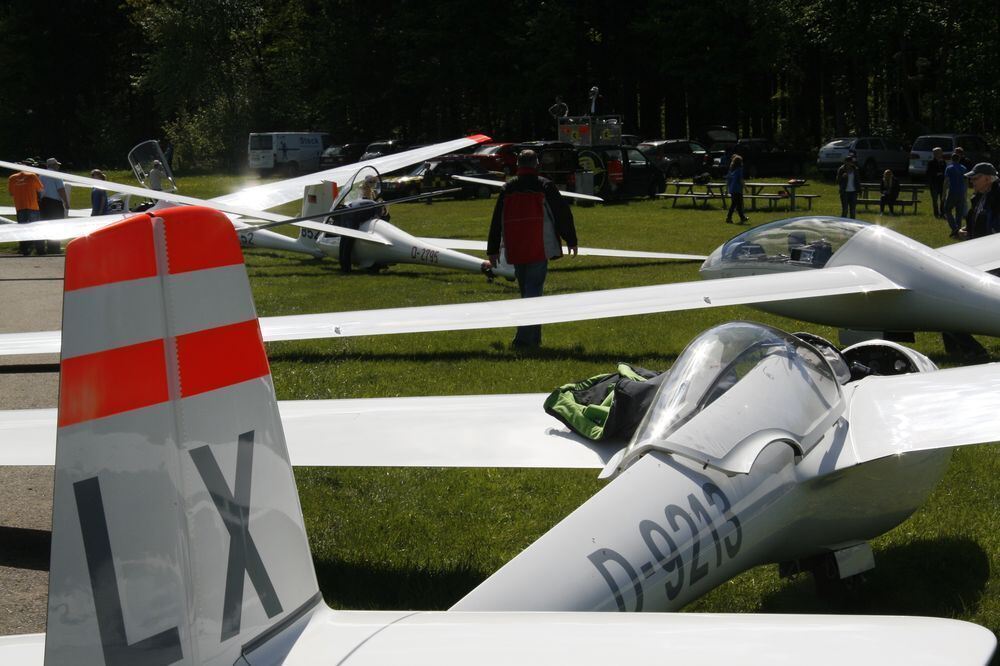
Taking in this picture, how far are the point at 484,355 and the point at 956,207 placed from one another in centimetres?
1291

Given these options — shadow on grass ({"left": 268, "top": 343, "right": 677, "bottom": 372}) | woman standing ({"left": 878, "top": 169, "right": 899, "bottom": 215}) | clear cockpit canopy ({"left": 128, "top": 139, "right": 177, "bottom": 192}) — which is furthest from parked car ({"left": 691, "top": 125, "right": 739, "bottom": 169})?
shadow on grass ({"left": 268, "top": 343, "right": 677, "bottom": 372})

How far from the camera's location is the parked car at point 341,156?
48.3 m

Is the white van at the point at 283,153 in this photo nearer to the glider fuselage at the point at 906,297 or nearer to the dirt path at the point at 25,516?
the dirt path at the point at 25,516

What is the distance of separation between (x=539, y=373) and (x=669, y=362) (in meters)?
1.36

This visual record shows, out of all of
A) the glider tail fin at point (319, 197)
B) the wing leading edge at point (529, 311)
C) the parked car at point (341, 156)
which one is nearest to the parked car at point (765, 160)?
the parked car at point (341, 156)

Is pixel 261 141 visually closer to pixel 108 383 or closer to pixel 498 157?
pixel 498 157

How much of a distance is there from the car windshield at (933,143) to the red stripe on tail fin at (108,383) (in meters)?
36.8

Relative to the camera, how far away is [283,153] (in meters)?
50.8

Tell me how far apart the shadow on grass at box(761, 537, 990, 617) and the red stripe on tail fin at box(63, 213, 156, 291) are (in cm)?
363

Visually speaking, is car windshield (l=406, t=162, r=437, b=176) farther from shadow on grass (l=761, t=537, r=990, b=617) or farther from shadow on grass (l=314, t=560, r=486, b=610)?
shadow on grass (l=761, t=537, r=990, b=617)

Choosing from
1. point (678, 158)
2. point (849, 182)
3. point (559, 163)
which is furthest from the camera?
point (678, 158)

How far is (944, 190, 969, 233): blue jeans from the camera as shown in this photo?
1947 centimetres

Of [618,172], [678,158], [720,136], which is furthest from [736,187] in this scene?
[720,136]

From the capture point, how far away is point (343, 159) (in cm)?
4825
